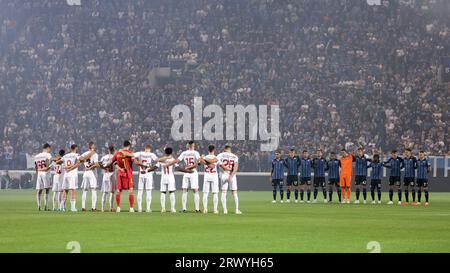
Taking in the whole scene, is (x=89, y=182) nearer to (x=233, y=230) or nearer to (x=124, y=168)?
(x=124, y=168)

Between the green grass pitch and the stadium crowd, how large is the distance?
23.9 metres

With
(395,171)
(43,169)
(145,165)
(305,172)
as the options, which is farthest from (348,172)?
(43,169)

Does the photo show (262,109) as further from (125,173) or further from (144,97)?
(125,173)

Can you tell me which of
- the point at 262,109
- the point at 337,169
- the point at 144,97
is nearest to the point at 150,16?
the point at 144,97

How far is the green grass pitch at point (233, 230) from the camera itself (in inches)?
784

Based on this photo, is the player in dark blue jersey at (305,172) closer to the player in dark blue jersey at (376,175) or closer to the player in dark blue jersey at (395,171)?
the player in dark blue jersey at (376,175)

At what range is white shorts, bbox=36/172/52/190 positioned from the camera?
32.9 metres

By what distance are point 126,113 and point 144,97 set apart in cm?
215

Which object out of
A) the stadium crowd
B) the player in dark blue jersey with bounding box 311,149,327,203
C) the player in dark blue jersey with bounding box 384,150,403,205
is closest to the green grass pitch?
the player in dark blue jersey with bounding box 384,150,403,205

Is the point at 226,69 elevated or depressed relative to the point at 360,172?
elevated

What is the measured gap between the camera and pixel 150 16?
67.3 metres

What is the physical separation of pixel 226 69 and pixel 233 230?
39.6 metres

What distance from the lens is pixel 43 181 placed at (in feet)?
108

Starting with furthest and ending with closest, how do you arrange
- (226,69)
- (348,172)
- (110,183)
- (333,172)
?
(226,69)
(333,172)
(348,172)
(110,183)
